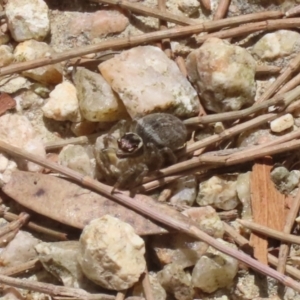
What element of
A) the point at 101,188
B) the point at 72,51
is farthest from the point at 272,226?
the point at 72,51

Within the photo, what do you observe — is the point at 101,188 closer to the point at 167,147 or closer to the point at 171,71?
the point at 167,147

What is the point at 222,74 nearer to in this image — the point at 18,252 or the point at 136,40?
the point at 136,40

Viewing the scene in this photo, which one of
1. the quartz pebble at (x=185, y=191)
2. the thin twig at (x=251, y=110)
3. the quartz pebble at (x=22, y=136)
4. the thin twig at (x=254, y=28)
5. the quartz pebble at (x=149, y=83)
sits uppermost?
the thin twig at (x=254, y=28)

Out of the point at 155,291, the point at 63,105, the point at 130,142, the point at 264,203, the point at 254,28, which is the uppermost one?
the point at 254,28

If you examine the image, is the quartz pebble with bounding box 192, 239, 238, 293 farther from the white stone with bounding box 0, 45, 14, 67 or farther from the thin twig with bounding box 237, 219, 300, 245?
the white stone with bounding box 0, 45, 14, 67

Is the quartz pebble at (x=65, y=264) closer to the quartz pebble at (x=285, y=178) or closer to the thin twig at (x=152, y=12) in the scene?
the quartz pebble at (x=285, y=178)

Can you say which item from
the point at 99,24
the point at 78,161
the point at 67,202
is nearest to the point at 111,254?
the point at 67,202

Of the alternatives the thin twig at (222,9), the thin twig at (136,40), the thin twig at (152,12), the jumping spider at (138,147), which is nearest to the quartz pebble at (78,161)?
the jumping spider at (138,147)
